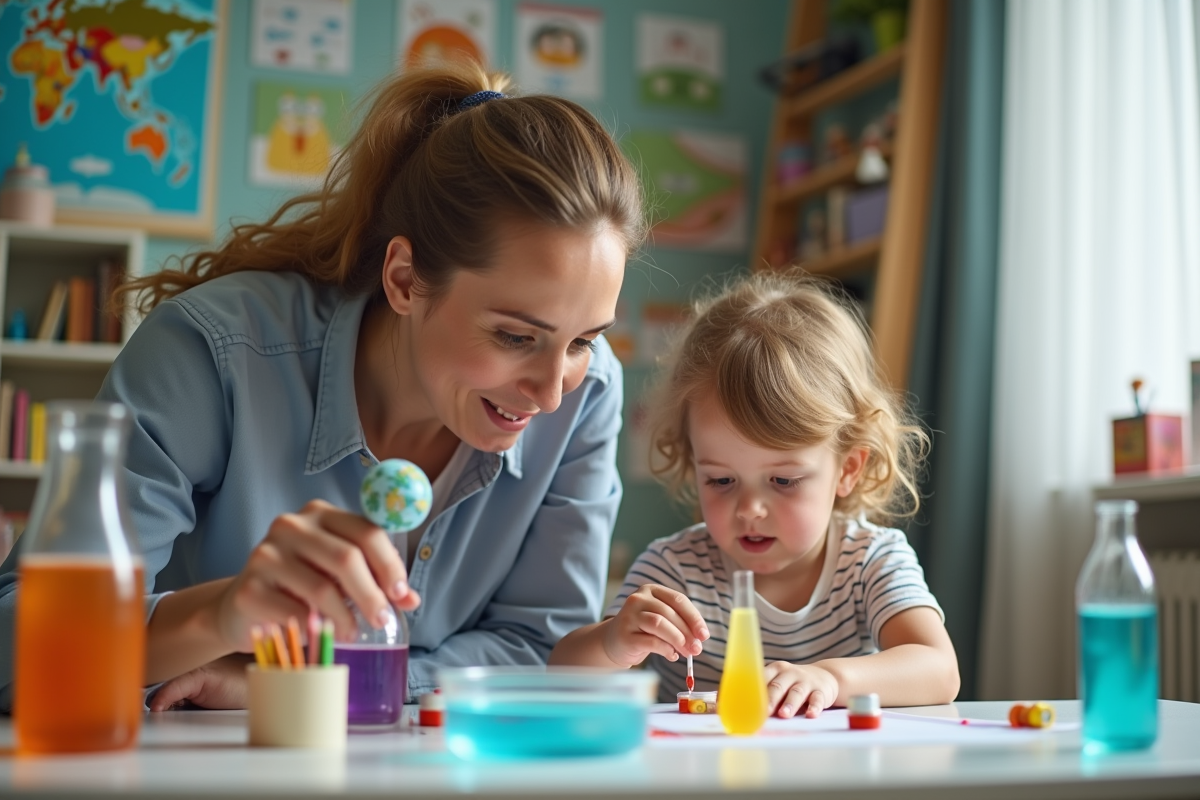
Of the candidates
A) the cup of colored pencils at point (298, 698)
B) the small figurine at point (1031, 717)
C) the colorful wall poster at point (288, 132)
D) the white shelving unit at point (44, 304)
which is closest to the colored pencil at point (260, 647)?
the cup of colored pencils at point (298, 698)

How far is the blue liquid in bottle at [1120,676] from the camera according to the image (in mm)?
874

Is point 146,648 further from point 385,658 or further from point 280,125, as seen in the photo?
point 280,125

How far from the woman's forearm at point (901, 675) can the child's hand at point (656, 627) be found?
0.16 m

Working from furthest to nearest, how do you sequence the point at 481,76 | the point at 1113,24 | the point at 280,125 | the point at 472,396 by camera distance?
the point at 280,125 < the point at 1113,24 < the point at 481,76 < the point at 472,396

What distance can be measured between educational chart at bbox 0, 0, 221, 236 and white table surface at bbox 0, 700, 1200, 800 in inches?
125

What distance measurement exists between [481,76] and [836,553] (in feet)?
2.62

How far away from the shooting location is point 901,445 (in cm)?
199

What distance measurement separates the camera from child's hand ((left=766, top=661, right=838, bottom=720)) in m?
1.13

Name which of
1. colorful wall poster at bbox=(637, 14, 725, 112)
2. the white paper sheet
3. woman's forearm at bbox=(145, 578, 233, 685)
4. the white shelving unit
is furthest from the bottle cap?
colorful wall poster at bbox=(637, 14, 725, 112)

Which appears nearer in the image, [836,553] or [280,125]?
[836,553]

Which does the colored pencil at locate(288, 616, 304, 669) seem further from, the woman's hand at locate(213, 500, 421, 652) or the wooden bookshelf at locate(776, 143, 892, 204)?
the wooden bookshelf at locate(776, 143, 892, 204)

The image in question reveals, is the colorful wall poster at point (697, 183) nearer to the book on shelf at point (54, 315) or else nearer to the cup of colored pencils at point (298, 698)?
the book on shelf at point (54, 315)

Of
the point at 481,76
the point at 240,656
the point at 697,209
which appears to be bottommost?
the point at 240,656

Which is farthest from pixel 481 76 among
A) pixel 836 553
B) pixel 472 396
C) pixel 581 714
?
pixel 581 714
